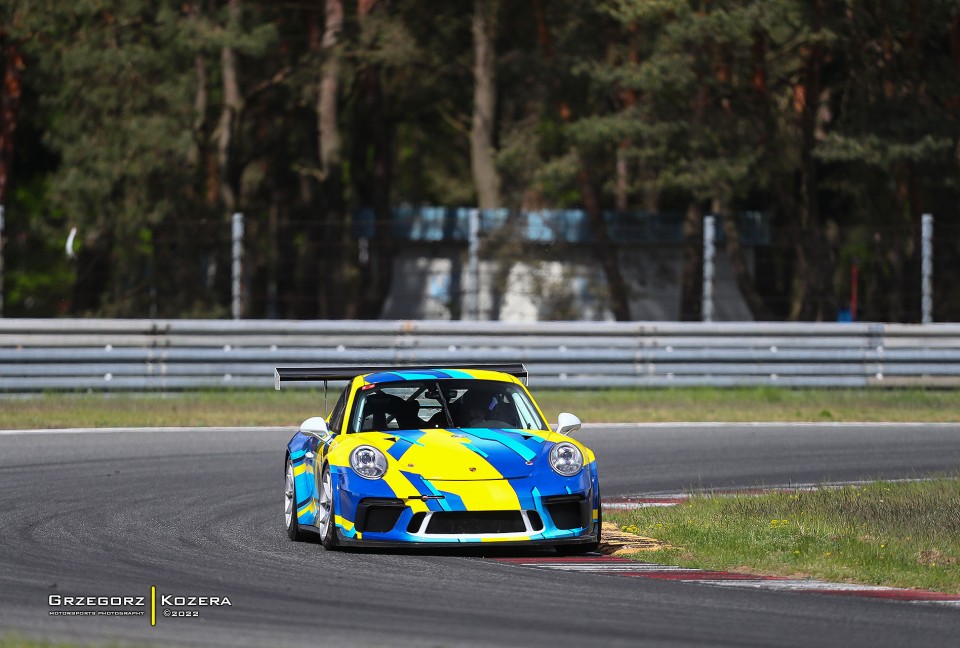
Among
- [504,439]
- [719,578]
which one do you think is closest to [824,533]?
[719,578]

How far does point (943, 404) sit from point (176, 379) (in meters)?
8.94

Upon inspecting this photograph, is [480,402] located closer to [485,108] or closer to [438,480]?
[438,480]

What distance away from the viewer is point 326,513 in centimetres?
958

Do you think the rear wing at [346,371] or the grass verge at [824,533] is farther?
the rear wing at [346,371]

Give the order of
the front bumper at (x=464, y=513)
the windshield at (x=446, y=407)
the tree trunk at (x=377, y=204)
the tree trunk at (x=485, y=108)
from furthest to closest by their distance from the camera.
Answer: the tree trunk at (x=485, y=108) < the tree trunk at (x=377, y=204) < the windshield at (x=446, y=407) < the front bumper at (x=464, y=513)

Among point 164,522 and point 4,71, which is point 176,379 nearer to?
point 164,522

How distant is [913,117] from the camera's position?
93.9 ft

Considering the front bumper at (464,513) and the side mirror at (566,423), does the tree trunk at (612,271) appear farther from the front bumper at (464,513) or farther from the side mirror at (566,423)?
the front bumper at (464,513)

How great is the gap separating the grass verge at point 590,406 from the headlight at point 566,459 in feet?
28.1

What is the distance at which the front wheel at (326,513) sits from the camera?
373 inches

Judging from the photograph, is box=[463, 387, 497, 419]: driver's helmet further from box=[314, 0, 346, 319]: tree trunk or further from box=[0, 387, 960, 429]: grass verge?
box=[314, 0, 346, 319]: tree trunk

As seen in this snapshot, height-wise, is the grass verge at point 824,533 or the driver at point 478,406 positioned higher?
the driver at point 478,406

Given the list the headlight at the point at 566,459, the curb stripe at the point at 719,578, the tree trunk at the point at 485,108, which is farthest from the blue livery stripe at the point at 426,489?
the tree trunk at the point at 485,108

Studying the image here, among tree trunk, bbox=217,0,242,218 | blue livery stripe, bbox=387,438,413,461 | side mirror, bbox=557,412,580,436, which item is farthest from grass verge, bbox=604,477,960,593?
tree trunk, bbox=217,0,242,218
